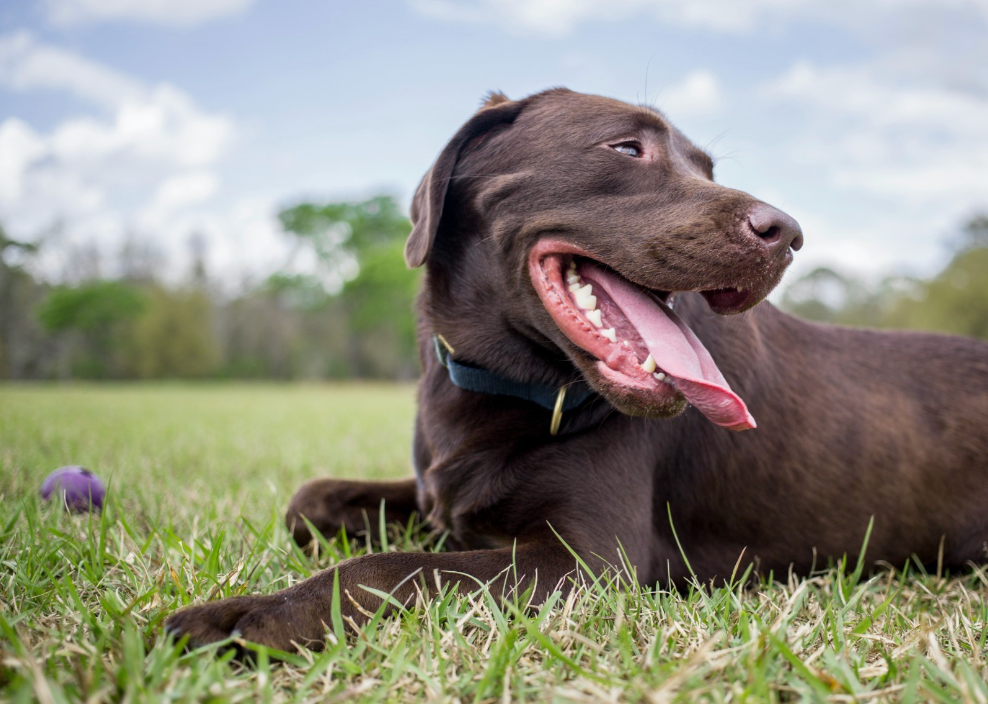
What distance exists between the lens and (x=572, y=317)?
2.07 m

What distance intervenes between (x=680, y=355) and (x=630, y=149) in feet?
2.54

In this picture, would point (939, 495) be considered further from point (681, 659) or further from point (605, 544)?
point (681, 659)

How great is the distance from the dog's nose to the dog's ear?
100cm

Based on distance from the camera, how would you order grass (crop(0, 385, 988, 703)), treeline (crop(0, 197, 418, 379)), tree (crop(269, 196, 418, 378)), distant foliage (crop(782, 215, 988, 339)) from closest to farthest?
grass (crop(0, 385, 988, 703))
distant foliage (crop(782, 215, 988, 339))
treeline (crop(0, 197, 418, 379))
tree (crop(269, 196, 418, 378))

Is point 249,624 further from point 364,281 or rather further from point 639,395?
point 364,281

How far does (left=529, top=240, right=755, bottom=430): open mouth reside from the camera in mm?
1898

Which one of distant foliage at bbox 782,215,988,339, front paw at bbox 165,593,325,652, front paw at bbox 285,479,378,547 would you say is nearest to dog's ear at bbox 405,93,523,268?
front paw at bbox 285,479,378,547

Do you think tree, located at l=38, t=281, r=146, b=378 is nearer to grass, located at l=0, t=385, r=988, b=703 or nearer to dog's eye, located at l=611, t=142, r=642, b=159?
grass, located at l=0, t=385, r=988, b=703

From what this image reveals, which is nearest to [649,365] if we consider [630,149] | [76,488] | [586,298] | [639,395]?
[639,395]

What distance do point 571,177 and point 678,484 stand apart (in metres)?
1.08

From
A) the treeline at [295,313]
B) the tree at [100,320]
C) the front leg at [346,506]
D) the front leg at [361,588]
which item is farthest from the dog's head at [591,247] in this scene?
the tree at [100,320]

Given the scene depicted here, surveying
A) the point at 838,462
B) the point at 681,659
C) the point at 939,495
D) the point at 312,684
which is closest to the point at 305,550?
the point at 312,684

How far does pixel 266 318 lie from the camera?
40469 mm

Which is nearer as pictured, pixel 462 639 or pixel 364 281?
pixel 462 639
